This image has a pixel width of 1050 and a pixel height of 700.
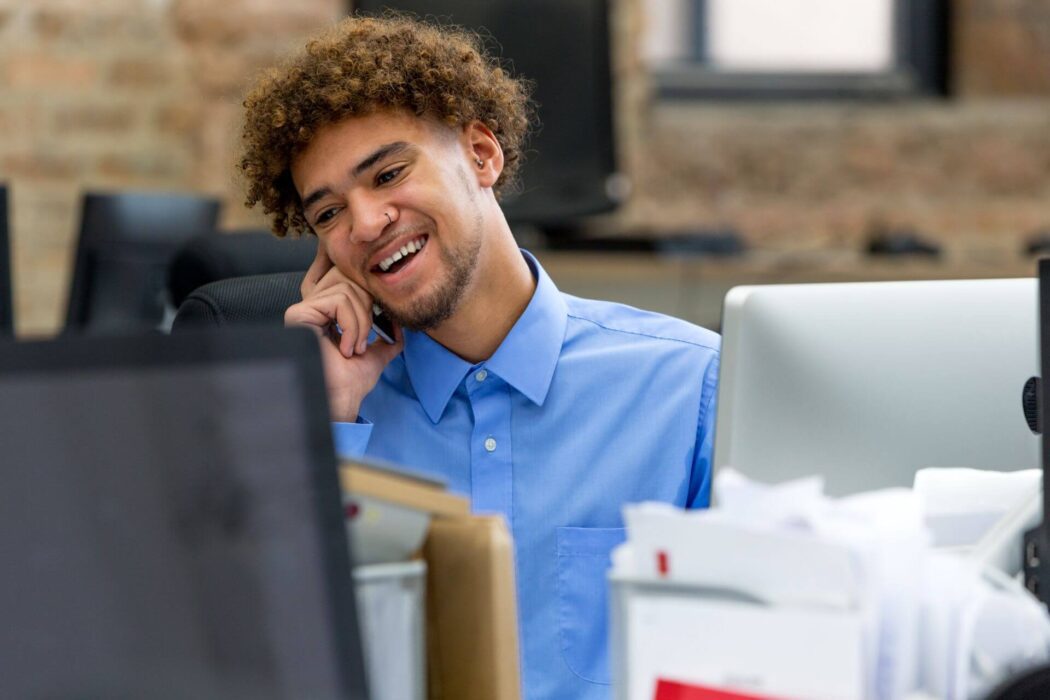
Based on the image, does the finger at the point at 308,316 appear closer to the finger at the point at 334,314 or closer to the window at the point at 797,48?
the finger at the point at 334,314

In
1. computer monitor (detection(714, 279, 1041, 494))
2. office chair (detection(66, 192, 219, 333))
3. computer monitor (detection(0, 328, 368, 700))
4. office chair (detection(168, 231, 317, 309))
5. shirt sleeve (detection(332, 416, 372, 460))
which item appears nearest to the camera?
computer monitor (detection(0, 328, 368, 700))

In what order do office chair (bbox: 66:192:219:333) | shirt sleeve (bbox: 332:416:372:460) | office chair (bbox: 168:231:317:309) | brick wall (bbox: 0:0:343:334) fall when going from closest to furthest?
Result: shirt sleeve (bbox: 332:416:372:460)
office chair (bbox: 168:231:317:309)
office chair (bbox: 66:192:219:333)
brick wall (bbox: 0:0:343:334)

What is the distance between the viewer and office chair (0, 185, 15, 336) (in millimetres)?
1663

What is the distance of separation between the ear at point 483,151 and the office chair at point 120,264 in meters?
0.67

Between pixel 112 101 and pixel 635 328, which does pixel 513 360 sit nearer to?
pixel 635 328

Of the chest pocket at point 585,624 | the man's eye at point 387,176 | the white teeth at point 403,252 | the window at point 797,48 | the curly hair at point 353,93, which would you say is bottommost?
the chest pocket at point 585,624

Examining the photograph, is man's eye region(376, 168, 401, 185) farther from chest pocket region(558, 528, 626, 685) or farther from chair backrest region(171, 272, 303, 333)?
chest pocket region(558, 528, 626, 685)

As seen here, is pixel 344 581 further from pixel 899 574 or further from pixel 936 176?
pixel 936 176

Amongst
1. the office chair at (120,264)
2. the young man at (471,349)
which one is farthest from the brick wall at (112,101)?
the young man at (471,349)

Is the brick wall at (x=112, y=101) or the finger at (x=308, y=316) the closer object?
the finger at (x=308, y=316)

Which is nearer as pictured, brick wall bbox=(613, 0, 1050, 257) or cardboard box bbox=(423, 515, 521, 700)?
cardboard box bbox=(423, 515, 521, 700)

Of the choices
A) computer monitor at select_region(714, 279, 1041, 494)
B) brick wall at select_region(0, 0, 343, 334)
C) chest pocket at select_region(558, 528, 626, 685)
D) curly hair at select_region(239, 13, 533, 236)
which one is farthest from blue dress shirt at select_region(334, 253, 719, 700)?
brick wall at select_region(0, 0, 343, 334)

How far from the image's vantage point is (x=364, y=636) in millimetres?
826

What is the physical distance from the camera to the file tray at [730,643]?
81 centimetres
